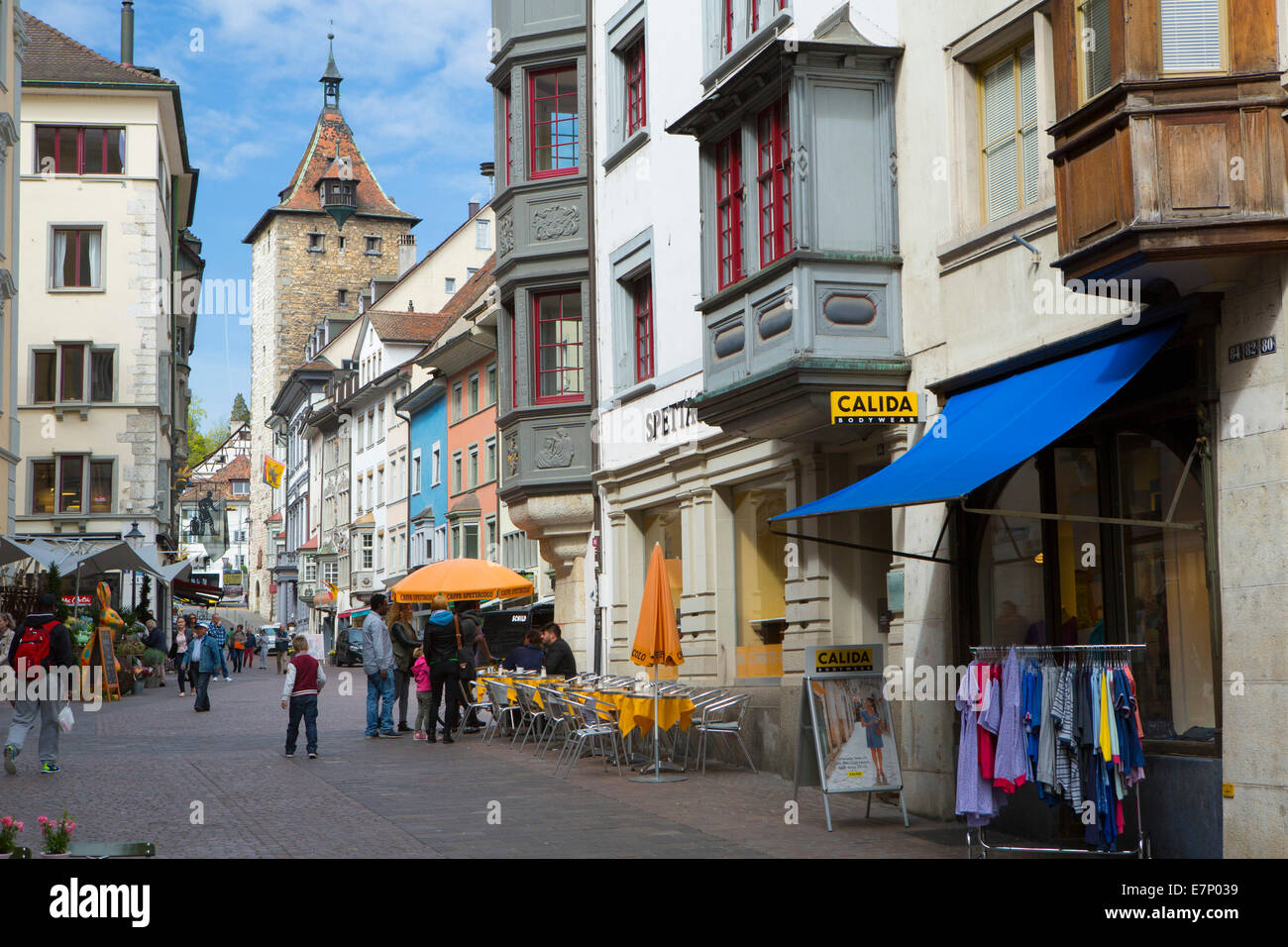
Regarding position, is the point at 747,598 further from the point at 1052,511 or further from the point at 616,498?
the point at 1052,511

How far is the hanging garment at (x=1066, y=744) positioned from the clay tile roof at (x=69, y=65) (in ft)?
139

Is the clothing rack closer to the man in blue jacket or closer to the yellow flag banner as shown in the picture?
the man in blue jacket

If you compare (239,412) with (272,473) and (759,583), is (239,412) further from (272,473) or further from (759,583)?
(759,583)

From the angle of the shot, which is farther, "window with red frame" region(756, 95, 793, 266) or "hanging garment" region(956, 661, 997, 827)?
"window with red frame" region(756, 95, 793, 266)

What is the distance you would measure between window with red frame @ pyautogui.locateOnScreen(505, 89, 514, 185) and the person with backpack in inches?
431

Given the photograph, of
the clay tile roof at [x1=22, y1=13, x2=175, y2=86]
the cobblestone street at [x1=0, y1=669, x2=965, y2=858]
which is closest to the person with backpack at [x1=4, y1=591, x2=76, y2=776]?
the cobblestone street at [x1=0, y1=669, x2=965, y2=858]

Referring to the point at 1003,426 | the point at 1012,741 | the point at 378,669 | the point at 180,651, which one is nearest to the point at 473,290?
the point at 180,651

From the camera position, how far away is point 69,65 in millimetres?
47094

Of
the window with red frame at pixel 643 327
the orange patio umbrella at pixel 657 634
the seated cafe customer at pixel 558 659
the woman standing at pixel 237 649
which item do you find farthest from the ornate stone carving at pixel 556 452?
the woman standing at pixel 237 649

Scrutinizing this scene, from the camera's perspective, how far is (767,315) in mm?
15023

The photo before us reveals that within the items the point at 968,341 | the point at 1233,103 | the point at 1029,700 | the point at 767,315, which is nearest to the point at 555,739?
the point at 767,315

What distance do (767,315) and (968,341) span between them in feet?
7.75

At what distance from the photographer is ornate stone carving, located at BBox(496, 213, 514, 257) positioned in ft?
81.3

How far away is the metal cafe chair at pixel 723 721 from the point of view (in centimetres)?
1669
